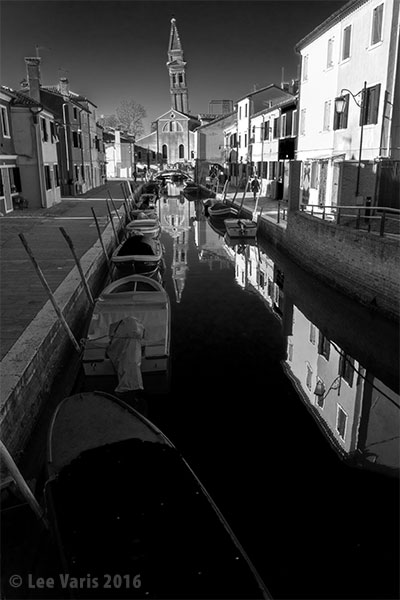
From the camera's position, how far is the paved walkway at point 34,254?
10062mm

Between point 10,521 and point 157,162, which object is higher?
point 157,162

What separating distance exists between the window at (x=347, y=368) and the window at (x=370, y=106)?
11989 millimetres

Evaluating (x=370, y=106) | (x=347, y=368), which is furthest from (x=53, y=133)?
(x=347, y=368)

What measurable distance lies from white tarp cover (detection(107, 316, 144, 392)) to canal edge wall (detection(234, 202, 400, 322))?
24.7 ft

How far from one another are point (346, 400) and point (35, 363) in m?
6.55

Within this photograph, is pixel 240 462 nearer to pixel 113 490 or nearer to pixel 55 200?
pixel 113 490

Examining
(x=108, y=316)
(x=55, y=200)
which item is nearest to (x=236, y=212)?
(x=55, y=200)

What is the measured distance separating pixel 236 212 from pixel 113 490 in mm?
28895

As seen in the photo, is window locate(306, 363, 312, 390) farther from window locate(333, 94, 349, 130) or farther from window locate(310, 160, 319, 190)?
window locate(310, 160, 319, 190)

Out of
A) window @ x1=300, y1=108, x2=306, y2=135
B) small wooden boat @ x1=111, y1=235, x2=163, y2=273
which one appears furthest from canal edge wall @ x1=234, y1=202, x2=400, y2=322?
window @ x1=300, y1=108, x2=306, y2=135

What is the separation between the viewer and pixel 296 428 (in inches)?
360

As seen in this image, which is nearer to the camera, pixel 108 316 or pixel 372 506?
pixel 372 506

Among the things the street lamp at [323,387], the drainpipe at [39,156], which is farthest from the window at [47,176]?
the street lamp at [323,387]

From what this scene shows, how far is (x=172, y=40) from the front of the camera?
118 m
